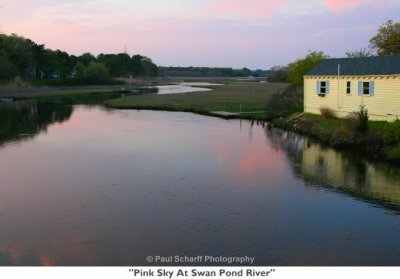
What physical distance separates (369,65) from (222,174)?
52.6 ft

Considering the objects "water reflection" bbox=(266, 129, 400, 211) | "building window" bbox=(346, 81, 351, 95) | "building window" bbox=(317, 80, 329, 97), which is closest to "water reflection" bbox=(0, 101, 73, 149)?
"water reflection" bbox=(266, 129, 400, 211)

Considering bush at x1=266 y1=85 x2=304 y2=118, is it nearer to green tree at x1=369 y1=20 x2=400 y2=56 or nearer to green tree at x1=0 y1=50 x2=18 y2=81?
Result: green tree at x1=369 y1=20 x2=400 y2=56

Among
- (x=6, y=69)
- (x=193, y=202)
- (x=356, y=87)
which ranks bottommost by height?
(x=193, y=202)

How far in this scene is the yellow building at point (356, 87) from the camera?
29609 millimetres

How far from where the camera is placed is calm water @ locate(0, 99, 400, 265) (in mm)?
12969

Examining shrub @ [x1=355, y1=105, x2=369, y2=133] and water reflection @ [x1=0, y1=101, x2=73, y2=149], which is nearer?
shrub @ [x1=355, y1=105, x2=369, y2=133]

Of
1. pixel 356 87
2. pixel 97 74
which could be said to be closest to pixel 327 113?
pixel 356 87

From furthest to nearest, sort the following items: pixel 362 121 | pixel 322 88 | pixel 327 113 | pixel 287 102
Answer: pixel 287 102 → pixel 322 88 → pixel 327 113 → pixel 362 121

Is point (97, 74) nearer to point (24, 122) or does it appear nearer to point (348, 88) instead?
point (24, 122)

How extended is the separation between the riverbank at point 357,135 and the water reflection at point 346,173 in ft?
3.22

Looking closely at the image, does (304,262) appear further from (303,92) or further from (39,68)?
(39,68)

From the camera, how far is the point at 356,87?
3253 centimetres

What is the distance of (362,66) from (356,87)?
1603mm

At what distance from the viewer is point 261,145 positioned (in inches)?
→ 1212
